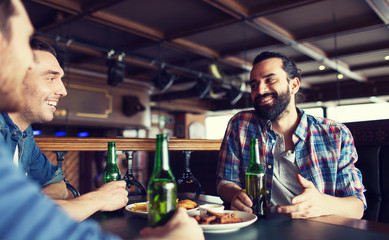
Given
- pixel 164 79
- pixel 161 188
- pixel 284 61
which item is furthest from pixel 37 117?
pixel 164 79

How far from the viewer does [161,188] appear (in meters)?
0.84

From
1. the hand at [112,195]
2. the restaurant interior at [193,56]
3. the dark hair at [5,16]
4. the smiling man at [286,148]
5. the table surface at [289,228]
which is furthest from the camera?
the restaurant interior at [193,56]

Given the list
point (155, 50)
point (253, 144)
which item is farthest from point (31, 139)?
point (155, 50)

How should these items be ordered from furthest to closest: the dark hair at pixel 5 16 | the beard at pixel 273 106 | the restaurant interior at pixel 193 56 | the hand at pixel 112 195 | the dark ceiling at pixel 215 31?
1. the dark ceiling at pixel 215 31
2. the restaurant interior at pixel 193 56
3. the beard at pixel 273 106
4. the hand at pixel 112 195
5. the dark hair at pixel 5 16

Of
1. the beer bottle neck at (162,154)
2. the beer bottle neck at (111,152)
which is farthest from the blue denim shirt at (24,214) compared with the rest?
the beer bottle neck at (111,152)

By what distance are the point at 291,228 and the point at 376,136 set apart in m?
1.20

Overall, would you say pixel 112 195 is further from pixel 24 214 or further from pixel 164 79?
pixel 164 79

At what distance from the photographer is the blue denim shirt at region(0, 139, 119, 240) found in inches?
15.7

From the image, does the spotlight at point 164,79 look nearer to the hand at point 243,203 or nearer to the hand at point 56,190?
the hand at point 56,190

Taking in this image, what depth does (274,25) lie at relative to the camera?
4738 mm

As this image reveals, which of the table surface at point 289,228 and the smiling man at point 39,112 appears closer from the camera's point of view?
the table surface at point 289,228

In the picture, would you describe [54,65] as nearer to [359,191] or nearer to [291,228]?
[291,228]

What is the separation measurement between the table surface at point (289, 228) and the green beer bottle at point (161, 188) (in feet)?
0.47

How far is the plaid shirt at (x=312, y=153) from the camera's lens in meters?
1.62
